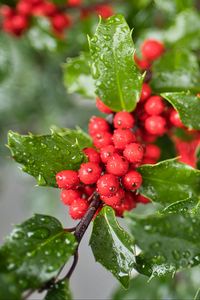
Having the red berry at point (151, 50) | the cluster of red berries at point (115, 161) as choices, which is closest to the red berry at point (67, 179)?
the cluster of red berries at point (115, 161)

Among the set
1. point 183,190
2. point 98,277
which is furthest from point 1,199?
point 183,190

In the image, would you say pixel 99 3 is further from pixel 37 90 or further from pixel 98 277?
pixel 98 277

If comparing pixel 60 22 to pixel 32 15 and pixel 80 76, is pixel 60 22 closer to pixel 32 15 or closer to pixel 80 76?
pixel 32 15

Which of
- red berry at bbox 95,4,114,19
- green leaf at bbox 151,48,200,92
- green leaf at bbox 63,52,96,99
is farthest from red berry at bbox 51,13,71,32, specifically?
green leaf at bbox 151,48,200,92

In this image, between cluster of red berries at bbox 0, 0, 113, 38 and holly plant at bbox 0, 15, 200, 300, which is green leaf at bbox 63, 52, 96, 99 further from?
cluster of red berries at bbox 0, 0, 113, 38

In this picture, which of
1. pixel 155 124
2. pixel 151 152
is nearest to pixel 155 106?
pixel 155 124

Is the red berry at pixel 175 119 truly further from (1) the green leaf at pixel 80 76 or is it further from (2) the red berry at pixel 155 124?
(1) the green leaf at pixel 80 76
